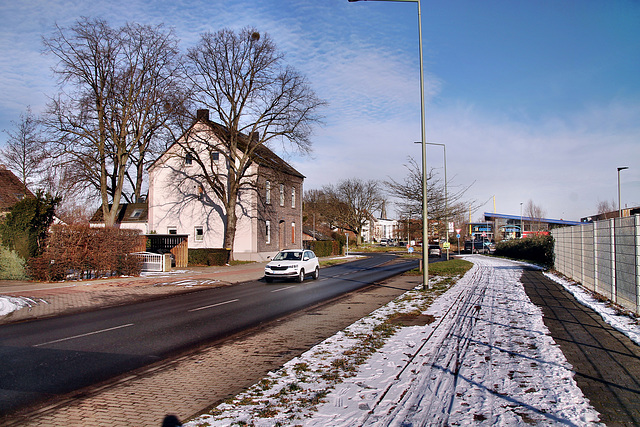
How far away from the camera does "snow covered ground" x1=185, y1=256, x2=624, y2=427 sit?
14.8ft

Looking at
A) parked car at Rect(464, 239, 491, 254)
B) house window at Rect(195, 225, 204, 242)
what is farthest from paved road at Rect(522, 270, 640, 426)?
parked car at Rect(464, 239, 491, 254)

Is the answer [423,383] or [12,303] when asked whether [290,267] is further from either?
[423,383]

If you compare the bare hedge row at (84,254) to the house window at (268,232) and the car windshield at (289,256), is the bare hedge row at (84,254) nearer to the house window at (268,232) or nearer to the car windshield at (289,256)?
the car windshield at (289,256)

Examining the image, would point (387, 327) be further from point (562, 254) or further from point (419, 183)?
point (419, 183)

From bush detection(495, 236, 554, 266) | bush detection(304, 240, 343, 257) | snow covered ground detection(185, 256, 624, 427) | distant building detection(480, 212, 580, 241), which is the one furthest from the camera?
distant building detection(480, 212, 580, 241)

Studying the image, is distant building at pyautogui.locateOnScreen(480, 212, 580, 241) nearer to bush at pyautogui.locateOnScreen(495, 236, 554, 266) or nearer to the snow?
bush at pyautogui.locateOnScreen(495, 236, 554, 266)

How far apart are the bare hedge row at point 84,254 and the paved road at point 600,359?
17165mm

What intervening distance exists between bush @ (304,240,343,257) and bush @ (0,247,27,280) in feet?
97.2

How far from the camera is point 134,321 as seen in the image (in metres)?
11.0

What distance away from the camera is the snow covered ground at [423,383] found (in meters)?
4.51

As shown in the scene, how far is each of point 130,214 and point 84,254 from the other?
27126 millimetres

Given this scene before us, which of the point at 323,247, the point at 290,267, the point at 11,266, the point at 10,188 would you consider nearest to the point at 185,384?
the point at 290,267

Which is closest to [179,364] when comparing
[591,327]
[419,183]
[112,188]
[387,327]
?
[387,327]

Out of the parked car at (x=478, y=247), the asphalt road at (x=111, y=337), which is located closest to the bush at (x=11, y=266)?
the asphalt road at (x=111, y=337)
